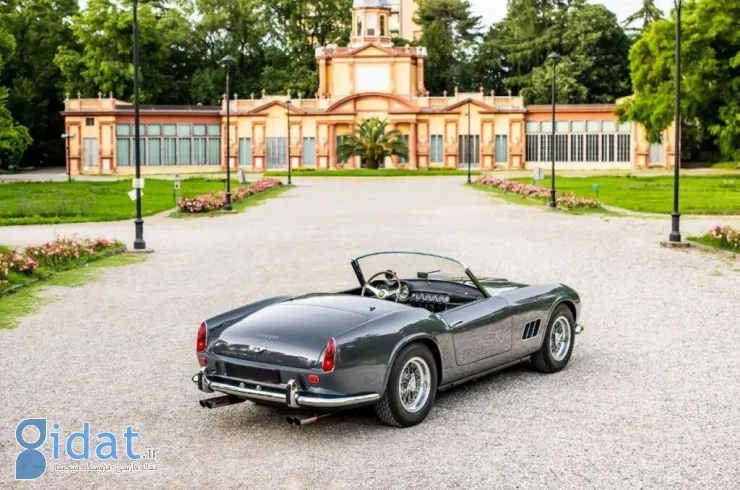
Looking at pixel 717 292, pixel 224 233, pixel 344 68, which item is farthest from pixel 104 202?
pixel 344 68

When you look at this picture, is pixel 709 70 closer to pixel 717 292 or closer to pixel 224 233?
pixel 224 233

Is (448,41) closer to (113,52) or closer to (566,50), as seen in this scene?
(566,50)

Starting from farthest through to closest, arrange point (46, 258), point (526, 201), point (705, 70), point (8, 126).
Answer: point (8, 126), point (705, 70), point (526, 201), point (46, 258)

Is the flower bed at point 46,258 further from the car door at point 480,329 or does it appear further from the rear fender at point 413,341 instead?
the rear fender at point 413,341

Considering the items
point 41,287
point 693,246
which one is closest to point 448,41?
point 693,246

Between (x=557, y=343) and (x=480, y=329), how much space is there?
1.45 m

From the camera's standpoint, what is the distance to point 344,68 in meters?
76.9

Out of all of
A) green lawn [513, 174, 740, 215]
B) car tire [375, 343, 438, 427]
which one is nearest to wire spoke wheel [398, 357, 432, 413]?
car tire [375, 343, 438, 427]

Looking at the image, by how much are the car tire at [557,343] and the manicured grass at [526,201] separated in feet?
70.3

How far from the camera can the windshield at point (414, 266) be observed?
939 cm

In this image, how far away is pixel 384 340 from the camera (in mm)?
7805

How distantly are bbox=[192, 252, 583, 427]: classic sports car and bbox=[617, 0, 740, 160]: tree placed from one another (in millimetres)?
42613

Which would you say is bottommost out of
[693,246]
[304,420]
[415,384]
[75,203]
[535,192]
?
[304,420]

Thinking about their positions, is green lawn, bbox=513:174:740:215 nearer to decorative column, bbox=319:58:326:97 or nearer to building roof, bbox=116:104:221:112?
decorative column, bbox=319:58:326:97
